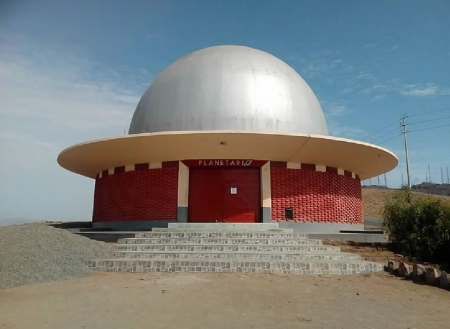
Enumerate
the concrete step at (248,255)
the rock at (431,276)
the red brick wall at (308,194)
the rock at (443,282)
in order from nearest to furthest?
the rock at (443,282) < the rock at (431,276) < the concrete step at (248,255) < the red brick wall at (308,194)

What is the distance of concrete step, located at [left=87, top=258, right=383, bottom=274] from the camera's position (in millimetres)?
9266

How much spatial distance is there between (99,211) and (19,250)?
325 inches

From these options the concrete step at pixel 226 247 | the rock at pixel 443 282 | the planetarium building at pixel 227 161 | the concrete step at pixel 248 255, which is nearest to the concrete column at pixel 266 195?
the planetarium building at pixel 227 161

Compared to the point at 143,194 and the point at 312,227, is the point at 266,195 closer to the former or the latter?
the point at 312,227

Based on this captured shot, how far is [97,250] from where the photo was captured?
1073cm

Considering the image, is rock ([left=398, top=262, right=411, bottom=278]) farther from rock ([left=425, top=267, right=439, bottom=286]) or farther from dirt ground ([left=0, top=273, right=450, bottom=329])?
rock ([left=425, top=267, right=439, bottom=286])

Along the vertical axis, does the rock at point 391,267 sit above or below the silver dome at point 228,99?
below

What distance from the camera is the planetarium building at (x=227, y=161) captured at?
15148mm

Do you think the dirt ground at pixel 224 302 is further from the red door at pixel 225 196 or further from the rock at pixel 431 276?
the red door at pixel 225 196

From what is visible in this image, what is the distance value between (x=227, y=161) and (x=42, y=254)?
26.4 ft

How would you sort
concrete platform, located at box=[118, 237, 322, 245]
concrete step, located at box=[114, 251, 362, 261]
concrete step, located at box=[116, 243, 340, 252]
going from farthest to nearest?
concrete platform, located at box=[118, 237, 322, 245], concrete step, located at box=[116, 243, 340, 252], concrete step, located at box=[114, 251, 362, 261]

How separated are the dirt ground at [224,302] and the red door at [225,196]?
660 centimetres

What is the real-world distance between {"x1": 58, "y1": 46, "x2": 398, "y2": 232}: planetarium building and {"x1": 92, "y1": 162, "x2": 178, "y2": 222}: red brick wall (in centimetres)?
4

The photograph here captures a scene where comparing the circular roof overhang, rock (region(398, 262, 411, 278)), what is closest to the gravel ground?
the circular roof overhang
